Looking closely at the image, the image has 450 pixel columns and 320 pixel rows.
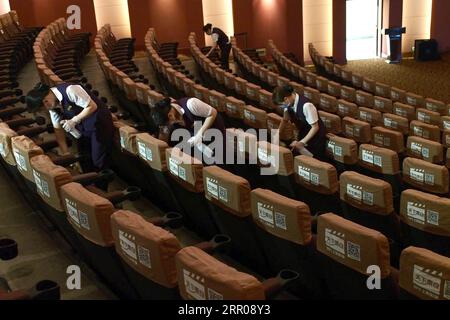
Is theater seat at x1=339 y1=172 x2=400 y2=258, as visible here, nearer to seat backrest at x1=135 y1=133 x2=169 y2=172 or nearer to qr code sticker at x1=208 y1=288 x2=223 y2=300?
seat backrest at x1=135 y1=133 x2=169 y2=172

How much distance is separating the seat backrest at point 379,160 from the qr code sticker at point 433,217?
19.5 inches

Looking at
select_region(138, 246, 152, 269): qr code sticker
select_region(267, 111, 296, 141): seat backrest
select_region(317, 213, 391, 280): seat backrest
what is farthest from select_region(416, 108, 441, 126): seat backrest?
select_region(138, 246, 152, 269): qr code sticker

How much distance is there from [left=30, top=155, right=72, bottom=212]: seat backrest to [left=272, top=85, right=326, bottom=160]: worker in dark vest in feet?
2.84

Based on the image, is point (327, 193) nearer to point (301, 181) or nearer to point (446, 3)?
point (301, 181)

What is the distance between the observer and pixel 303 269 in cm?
100

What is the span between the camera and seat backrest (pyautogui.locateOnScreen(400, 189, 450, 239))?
1060 millimetres

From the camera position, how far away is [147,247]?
2.56 ft

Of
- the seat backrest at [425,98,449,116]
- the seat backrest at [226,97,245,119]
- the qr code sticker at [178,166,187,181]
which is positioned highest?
the qr code sticker at [178,166,187,181]

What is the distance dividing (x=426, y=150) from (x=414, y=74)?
11.3ft

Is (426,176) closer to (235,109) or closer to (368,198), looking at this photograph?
(368,198)

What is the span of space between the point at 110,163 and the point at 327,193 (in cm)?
72

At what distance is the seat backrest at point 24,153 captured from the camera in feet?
3.89

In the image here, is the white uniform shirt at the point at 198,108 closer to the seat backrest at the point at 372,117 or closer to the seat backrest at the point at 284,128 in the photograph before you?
the seat backrest at the point at 284,128
